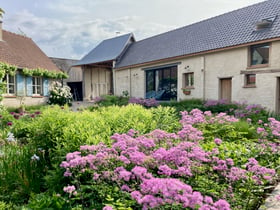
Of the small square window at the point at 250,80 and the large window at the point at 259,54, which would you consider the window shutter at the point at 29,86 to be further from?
the large window at the point at 259,54

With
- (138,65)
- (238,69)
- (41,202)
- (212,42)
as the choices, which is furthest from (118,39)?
(41,202)

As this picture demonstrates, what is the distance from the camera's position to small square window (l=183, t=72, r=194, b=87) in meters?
14.1

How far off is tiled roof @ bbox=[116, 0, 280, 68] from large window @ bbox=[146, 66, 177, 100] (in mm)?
1080

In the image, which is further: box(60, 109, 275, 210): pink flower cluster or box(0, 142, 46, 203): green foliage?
box(0, 142, 46, 203): green foliage

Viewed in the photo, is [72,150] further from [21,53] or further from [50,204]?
[21,53]

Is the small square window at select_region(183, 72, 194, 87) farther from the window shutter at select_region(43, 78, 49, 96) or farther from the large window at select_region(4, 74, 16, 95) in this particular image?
the large window at select_region(4, 74, 16, 95)

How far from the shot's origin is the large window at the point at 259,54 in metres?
10.4

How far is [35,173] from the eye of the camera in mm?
3170

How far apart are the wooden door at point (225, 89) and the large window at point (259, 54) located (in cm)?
166

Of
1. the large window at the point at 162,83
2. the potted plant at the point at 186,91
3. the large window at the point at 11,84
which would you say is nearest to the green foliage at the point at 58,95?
the large window at the point at 11,84

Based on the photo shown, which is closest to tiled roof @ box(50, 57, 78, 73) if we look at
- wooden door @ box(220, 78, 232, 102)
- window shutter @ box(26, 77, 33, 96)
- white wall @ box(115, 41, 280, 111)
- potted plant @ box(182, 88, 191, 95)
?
window shutter @ box(26, 77, 33, 96)

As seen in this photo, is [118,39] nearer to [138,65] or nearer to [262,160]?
[138,65]

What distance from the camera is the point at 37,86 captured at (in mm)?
16953

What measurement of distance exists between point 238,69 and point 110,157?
10994mm
